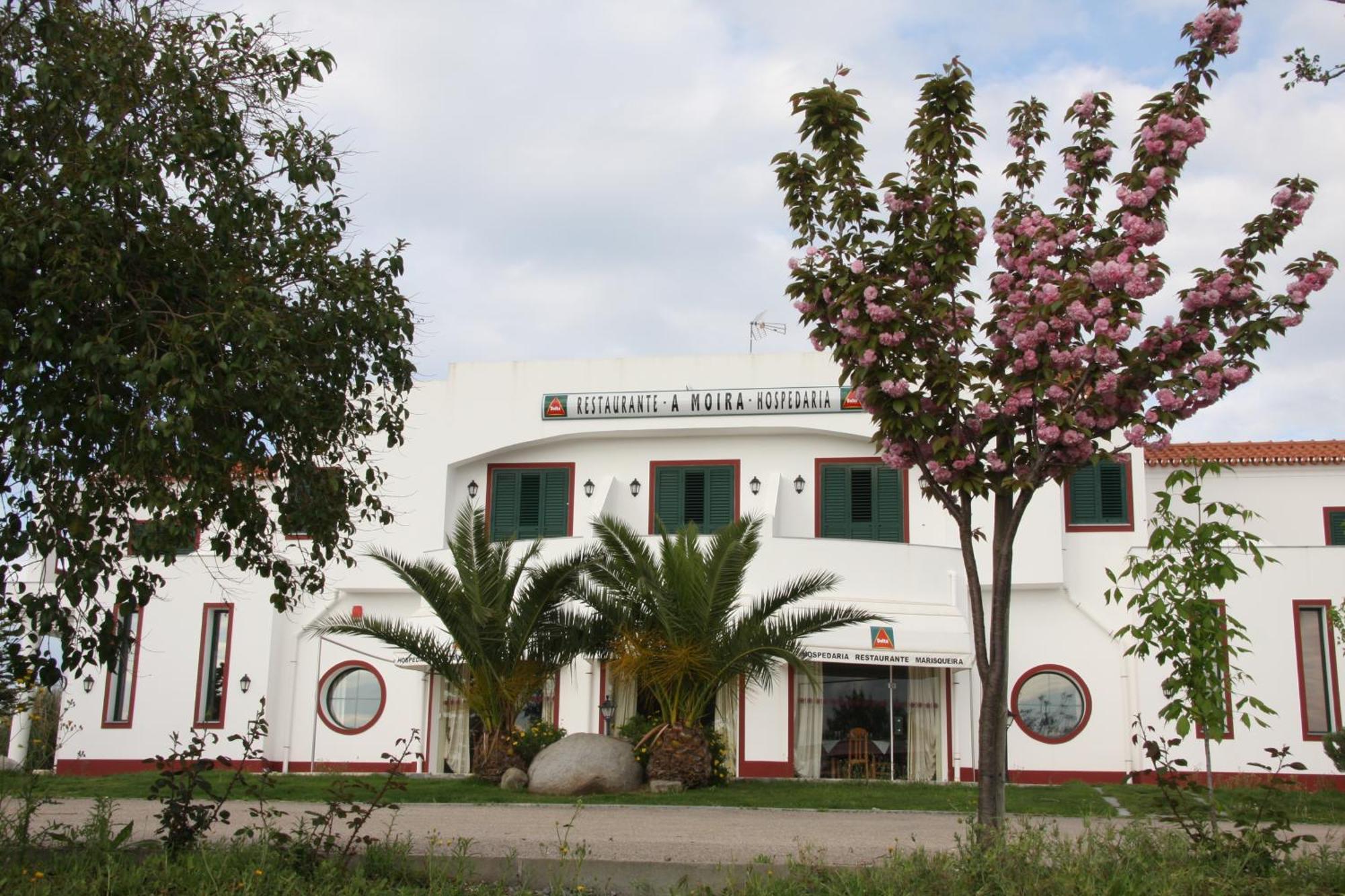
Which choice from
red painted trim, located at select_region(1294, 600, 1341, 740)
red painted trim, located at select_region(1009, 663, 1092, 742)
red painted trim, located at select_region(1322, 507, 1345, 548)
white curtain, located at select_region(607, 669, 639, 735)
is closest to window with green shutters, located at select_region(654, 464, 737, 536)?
white curtain, located at select_region(607, 669, 639, 735)

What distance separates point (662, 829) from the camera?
13.8 metres

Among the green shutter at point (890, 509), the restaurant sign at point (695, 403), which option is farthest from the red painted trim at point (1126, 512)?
the restaurant sign at point (695, 403)

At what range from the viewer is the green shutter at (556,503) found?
26.3 meters

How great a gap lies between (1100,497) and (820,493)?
A: 5.23 m

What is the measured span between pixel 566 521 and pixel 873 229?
669 inches

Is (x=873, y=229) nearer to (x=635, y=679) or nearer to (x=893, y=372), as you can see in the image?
(x=893, y=372)

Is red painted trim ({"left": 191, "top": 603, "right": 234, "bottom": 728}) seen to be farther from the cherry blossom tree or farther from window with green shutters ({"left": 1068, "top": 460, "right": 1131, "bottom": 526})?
the cherry blossom tree

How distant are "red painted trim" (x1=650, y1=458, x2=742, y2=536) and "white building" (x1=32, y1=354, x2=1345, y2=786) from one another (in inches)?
1.6

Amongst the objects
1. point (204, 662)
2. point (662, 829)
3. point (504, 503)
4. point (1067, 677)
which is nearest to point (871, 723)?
point (1067, 677)

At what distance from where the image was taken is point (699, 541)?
2391 cm

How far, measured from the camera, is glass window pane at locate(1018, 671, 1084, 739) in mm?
24172

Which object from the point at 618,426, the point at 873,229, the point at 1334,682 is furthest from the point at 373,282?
the point at 1334,682

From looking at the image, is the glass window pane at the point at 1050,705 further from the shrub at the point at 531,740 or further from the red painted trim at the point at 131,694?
the red painted trim at the point at 131,694

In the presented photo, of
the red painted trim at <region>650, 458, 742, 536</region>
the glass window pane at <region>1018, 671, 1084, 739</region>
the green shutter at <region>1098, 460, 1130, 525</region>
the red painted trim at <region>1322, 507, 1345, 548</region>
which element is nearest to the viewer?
the glass window pane at <region>1018, 671, 1084, 739</region>
